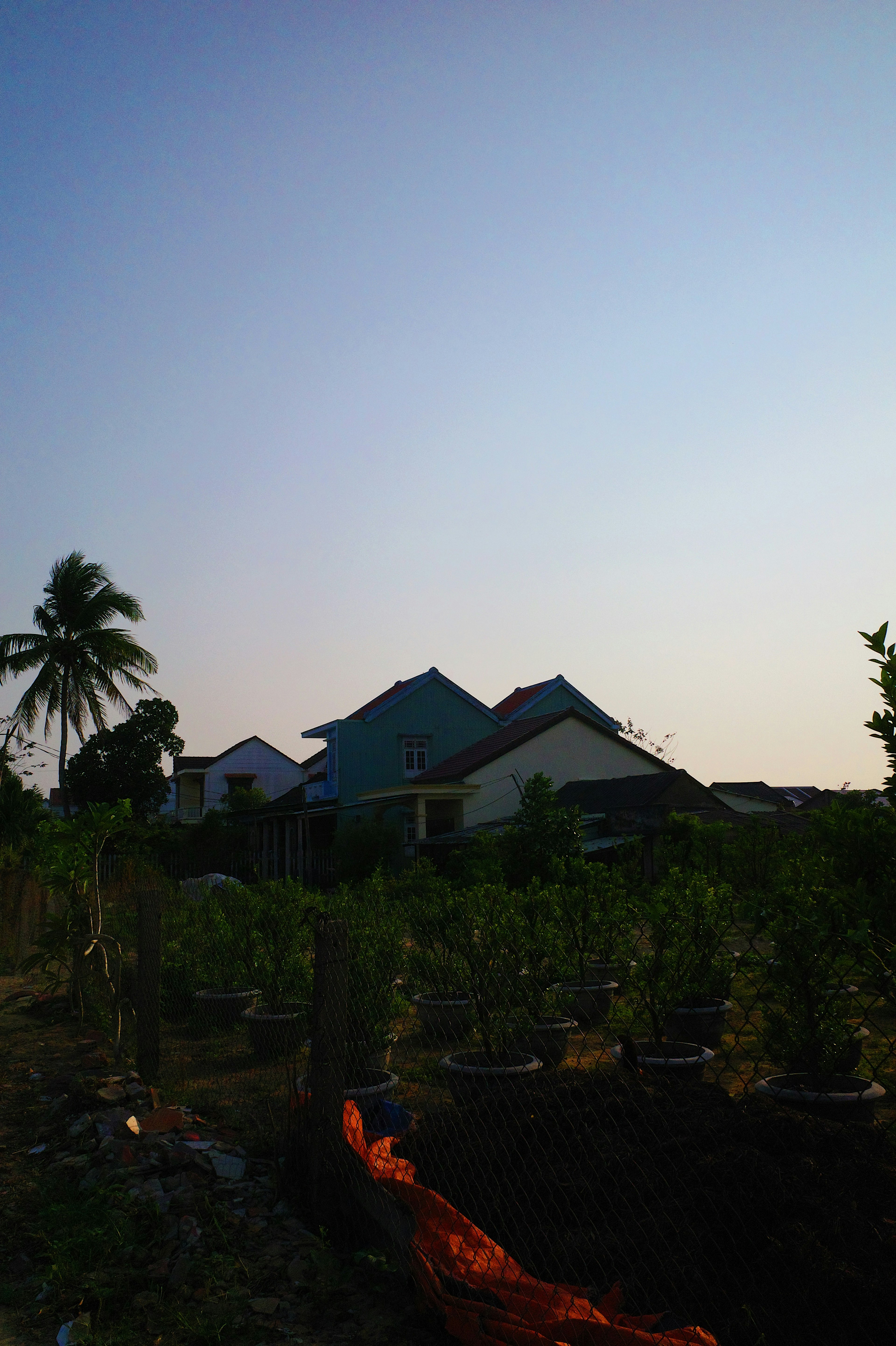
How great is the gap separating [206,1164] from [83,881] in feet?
11.4

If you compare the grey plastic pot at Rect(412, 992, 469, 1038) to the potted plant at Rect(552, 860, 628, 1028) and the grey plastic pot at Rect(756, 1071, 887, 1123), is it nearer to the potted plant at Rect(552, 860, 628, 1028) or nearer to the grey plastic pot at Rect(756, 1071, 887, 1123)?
the potted plant at Rect(552, 860, 628, 1028)

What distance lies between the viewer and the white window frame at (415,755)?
100.0 ft

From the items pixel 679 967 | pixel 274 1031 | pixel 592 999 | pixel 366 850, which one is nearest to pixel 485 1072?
pixel 679 967

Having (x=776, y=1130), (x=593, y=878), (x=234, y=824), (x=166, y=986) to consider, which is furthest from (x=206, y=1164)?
(x=234, y=824)

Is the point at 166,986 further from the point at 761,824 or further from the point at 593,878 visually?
the point at 761,824

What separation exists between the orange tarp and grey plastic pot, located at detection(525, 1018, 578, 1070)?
171 centimetres

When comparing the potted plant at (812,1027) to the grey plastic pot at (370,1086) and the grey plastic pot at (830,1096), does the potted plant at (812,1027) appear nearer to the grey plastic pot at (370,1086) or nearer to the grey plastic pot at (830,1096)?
the grey plastic pot at (830,1096)

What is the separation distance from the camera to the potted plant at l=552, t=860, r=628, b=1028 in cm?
610

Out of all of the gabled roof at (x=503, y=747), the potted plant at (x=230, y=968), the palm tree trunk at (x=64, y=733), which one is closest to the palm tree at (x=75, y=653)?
the palm tree trunk at (x=64, y=733)

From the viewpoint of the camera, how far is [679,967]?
540cm

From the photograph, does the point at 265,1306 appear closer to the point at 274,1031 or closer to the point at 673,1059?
the point at 673,1059

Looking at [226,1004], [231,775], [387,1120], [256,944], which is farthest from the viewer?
[231,775]

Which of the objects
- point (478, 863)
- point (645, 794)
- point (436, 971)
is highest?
point (645, 794)

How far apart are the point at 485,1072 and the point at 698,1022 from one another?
2257 mm
